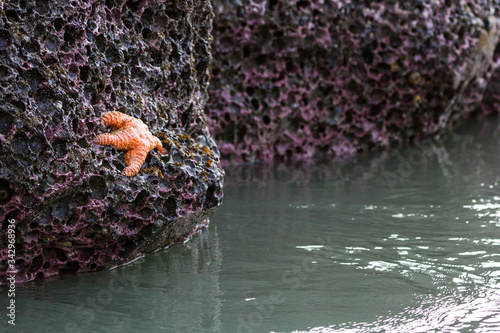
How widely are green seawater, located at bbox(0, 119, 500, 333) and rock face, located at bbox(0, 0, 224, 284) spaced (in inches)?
9.7

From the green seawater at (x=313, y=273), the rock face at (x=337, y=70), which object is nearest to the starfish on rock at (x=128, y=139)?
the green seawater at (x=313, y=273)

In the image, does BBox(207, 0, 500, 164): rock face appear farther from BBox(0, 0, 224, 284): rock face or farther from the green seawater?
BBox(0, 0, 224, 284): rock face

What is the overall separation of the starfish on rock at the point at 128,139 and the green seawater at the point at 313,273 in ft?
2.44

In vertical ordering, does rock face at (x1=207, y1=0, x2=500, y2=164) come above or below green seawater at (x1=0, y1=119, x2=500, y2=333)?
above

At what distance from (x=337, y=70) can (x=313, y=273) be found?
414 centimetres

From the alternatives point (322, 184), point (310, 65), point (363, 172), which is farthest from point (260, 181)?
point (310, 65)

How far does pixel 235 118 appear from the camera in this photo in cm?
794

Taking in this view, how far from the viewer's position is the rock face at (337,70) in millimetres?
7789

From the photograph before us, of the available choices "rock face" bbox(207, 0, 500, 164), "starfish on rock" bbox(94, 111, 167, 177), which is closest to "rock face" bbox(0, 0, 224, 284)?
"starfish on rock" bbox(94, 111, 167, 177)

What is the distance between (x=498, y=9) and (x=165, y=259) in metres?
6.31

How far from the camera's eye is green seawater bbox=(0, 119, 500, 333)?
155 inches

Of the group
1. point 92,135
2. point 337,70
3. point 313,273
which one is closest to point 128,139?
point 92,135

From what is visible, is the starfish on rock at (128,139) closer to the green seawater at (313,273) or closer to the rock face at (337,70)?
the green seawater at (313,273)

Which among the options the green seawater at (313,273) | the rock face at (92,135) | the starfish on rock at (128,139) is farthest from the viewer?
the starfish on rock at (128,139)
